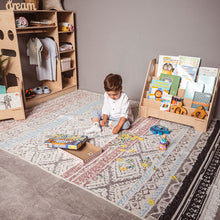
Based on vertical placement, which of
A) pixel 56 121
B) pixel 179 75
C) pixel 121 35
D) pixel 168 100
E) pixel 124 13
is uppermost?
pixel 124 13

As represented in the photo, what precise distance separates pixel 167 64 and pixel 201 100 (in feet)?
2.05

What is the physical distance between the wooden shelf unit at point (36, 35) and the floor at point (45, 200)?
1.09m

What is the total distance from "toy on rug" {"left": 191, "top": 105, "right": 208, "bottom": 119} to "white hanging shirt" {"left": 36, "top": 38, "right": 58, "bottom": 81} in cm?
206

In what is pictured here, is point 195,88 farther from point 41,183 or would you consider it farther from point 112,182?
point 41,183

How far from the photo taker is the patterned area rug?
1507mm

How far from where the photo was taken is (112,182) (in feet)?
5.37

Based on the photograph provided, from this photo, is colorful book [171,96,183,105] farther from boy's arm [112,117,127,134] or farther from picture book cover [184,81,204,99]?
boy's arm [112,117,127,134]

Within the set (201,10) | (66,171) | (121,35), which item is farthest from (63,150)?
(201,10)

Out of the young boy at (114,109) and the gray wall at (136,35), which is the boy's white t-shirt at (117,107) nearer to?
the young boy at (114,109)

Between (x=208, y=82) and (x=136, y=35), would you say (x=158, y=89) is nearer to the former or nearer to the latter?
(x=208, y=82)

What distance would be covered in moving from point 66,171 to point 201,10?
2258 millimetres

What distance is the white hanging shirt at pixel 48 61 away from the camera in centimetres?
315

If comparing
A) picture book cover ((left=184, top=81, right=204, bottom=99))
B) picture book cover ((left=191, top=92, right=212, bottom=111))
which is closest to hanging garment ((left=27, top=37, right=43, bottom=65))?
picture book cover ((left=184, top=81, right=204, bottom=99))

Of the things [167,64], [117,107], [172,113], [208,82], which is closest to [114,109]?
[117,107]
